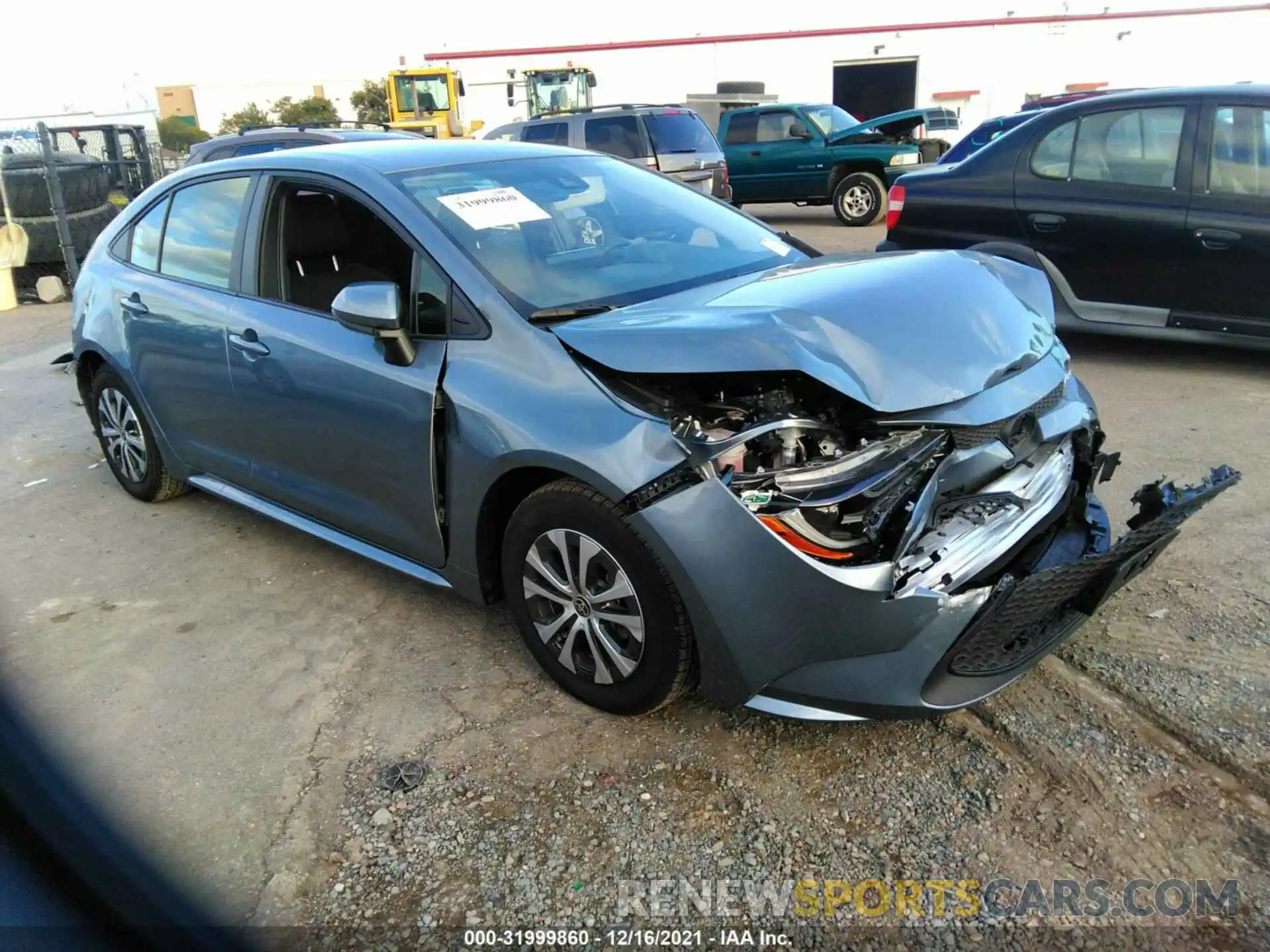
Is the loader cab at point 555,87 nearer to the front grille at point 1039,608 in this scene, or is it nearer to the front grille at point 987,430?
the front grille at point 987,430

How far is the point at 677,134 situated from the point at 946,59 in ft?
68.0

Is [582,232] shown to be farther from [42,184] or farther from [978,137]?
[42,184]

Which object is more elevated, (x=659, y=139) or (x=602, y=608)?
(x=659, y=139)

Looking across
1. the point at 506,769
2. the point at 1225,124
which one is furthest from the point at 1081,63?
the point at 506,769

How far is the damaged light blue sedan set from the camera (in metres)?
2.47

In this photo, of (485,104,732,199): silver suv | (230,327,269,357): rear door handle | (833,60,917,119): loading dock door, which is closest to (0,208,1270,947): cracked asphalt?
(230,327,269,357): rear door handle

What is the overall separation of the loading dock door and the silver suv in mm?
19512

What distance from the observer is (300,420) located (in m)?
3.55

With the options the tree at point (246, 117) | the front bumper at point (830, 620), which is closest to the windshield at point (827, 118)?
the front bumper at point (830, 620)

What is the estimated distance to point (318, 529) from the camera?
379 centimetres

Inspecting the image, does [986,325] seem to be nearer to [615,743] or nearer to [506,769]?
[615,743]

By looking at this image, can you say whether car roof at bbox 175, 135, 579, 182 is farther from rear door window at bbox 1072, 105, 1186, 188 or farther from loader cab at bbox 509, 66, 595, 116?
loader cab at bbox 509, 66, 595, 116

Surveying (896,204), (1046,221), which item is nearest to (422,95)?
(896,204)

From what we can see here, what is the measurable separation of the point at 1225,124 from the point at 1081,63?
1106 inches
